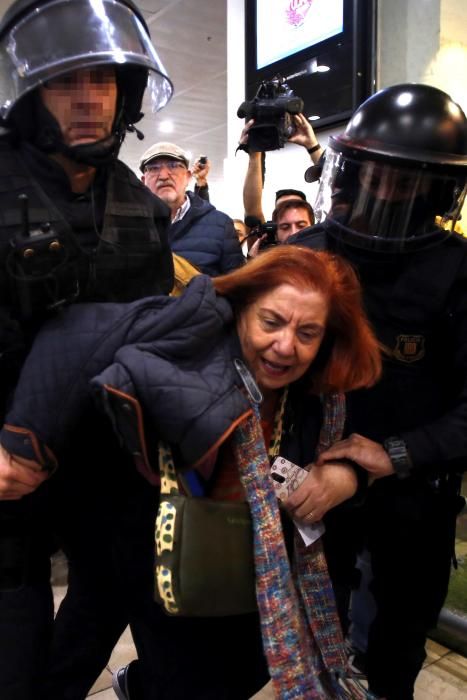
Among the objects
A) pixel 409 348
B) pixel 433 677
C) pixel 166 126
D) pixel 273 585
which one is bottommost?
pixel 433 677

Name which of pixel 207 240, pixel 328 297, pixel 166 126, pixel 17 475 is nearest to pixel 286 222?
pixel 207 240

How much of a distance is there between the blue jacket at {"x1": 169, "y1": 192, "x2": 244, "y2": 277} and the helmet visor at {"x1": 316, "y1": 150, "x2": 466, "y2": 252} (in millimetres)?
1045

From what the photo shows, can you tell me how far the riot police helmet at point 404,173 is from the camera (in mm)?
1406

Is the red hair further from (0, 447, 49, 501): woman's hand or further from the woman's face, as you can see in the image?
(0, 447, 49, 501): woman's hand

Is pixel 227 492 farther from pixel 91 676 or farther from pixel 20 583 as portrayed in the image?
pixel 91 676

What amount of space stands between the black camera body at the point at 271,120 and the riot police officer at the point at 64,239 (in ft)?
3.30

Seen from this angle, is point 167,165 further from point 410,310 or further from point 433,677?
point 433,677

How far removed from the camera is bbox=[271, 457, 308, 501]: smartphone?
1195 mm

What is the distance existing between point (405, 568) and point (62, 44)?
134 centimetres

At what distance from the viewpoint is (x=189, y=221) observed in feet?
8.33

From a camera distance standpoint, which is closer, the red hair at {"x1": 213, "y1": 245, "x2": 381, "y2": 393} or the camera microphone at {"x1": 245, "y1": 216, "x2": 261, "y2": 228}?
the red hair at {"x1": 213, "y1": 245, "x2": 381, "y2": 393}

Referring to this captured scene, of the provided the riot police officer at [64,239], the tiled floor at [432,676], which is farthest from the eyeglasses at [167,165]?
the tiled floor at [432,676]

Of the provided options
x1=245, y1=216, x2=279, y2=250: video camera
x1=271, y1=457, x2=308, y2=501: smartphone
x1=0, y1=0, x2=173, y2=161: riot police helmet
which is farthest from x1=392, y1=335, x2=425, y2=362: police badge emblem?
x1=245, y1=216, x2=279, y2=250: video camera

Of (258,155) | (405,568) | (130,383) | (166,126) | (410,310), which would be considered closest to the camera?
(130,383)
